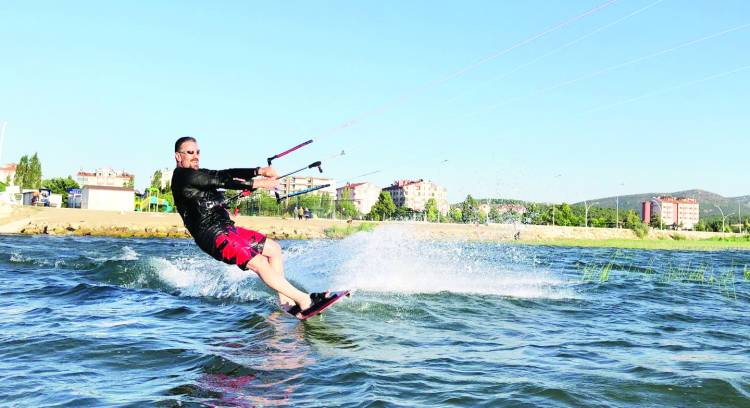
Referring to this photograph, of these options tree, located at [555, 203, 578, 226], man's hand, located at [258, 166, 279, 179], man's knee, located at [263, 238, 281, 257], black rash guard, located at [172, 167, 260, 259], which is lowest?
man's knee, located at [263, 238, 281, 257]

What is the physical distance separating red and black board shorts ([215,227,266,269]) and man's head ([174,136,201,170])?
2.92 ft

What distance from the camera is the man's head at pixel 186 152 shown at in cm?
694

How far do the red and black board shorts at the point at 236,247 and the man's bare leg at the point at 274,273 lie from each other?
0.09m

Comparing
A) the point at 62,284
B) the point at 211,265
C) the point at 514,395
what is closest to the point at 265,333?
the point at 514,395

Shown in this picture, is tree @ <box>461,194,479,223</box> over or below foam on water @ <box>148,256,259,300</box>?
over

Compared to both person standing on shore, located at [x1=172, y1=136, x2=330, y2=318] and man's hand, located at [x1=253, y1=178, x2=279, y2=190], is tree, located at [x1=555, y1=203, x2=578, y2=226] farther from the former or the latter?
man's hand, located at [x1=253, y1=178, x2=279, y2=190]

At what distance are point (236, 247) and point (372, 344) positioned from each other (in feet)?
6.56

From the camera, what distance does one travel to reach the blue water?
448 centimetres

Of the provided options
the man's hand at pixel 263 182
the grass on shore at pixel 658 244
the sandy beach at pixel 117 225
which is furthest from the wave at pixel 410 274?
the grass on shore at pixel 658 244

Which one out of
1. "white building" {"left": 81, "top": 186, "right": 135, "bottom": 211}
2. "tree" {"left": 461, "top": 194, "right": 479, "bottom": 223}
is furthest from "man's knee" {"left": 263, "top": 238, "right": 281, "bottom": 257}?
"tree" {"left": 461, "top": 194, "right": 479, "bottom": 223}

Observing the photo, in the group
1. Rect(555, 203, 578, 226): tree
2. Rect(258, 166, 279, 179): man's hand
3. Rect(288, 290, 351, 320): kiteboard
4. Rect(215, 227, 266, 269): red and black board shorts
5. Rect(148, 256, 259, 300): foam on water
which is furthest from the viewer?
Rect(555, 203, 578, 226): tree

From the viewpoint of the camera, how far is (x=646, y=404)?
4266 mm

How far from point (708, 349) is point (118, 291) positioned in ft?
30.9

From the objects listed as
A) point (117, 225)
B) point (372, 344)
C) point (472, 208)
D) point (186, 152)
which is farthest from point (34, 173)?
point (372, 344)
